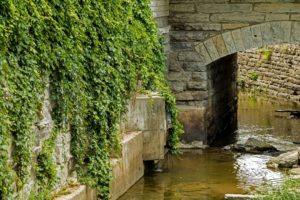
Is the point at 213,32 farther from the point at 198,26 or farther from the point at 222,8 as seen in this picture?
the point at 222,8

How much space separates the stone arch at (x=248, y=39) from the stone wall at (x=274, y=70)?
5908 mm

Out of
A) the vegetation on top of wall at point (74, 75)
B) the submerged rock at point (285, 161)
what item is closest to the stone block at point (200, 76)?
the vegetation on top of wall at point (74, 75)

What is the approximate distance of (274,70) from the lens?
20250 millimetres

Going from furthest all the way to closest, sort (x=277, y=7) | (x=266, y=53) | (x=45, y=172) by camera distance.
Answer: (x=266, y=53) < (x=277, y=7) < (x=45, y=172)

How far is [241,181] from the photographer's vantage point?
1108cm

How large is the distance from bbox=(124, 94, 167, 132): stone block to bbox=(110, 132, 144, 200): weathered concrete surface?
0.49 ft

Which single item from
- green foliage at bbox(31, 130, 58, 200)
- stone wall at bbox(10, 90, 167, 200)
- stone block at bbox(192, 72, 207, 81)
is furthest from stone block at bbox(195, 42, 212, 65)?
green foliage at bbox(31, 130, 58, 200)

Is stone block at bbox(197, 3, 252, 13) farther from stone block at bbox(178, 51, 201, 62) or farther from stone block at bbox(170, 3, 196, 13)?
stone block at bbox(178, 51, 201, 62)

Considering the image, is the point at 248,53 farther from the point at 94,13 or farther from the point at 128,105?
the point at 94,13

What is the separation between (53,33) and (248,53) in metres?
14.1

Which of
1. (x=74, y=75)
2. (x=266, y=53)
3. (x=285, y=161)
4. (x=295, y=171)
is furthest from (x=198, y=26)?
(x=266, y=53)

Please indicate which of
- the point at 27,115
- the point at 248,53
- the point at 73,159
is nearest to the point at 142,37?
the point at 73,159

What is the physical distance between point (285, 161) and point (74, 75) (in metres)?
4.32

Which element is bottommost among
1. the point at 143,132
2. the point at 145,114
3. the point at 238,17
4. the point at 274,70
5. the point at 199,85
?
the point at 143,132
